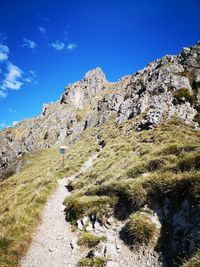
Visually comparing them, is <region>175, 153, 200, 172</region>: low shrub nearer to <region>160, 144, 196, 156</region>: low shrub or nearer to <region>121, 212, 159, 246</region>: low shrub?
<region>160, 144, 196, 156</region>: low shrub

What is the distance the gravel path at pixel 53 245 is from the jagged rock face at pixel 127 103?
90.2 feet

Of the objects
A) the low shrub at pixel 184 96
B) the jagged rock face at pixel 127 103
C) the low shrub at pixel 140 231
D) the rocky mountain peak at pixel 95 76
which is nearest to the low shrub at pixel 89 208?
the low shrub at pixel 140 231

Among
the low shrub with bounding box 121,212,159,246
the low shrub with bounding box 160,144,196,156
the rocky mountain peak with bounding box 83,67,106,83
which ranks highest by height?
the rocky mountain peak with bounding box 83,67,106,83

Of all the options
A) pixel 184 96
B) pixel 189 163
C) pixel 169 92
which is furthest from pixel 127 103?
pixel 189 163

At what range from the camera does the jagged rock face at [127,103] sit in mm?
45438

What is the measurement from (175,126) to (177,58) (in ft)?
139

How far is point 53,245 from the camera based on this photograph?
36.0 ft

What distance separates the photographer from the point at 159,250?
8.27m

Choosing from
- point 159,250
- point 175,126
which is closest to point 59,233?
point 159,250

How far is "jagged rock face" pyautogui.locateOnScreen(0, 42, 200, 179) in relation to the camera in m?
45.4

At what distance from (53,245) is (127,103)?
54.9 metres

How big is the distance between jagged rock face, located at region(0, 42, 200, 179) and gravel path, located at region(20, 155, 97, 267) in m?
27.5

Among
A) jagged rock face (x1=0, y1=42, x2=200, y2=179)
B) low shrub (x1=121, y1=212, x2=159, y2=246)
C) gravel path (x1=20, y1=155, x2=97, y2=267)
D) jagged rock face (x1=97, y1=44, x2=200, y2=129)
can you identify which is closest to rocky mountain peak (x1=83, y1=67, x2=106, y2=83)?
jagged rock face (x1=0, y1=42, x2=200, y2=179)

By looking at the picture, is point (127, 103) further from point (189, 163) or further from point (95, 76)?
point (95, 76)
